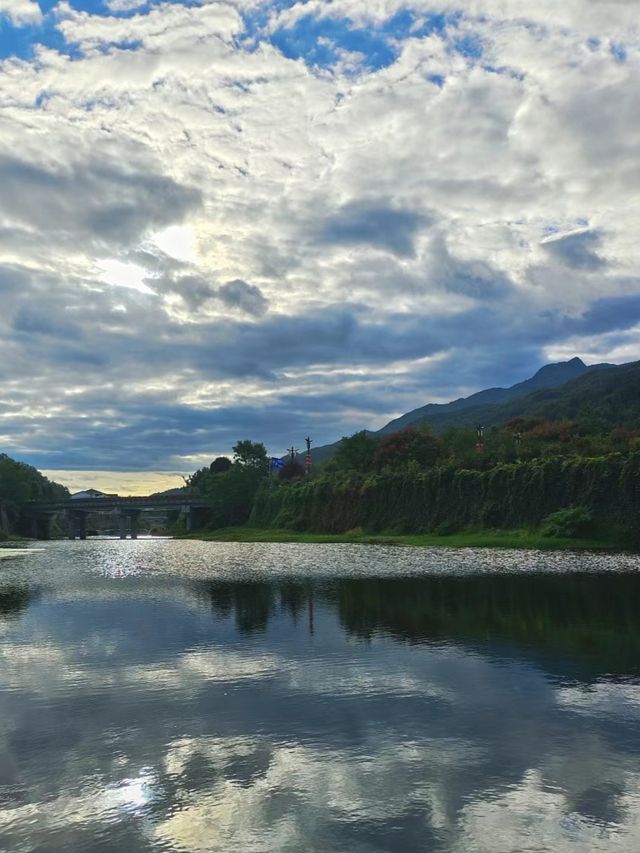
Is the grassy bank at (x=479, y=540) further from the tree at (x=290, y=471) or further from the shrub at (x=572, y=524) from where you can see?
the tree at (x=290, y=471)

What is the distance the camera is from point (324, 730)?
13508 mm

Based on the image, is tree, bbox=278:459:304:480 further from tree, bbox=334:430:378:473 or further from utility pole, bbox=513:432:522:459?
utility pole, bbox=513:432:522:459

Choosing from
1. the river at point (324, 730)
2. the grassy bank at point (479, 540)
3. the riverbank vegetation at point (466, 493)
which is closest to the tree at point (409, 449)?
the riverbank vegetation at point (466, 493)

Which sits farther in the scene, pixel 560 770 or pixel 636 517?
pixel 636 517

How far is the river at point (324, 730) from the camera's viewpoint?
9359 mm

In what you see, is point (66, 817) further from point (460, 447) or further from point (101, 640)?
point (460, 447)

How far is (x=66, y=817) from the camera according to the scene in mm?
9820

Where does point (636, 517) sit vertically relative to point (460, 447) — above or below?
below

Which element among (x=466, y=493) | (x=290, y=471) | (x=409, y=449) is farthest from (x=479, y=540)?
(x=290, y=471)

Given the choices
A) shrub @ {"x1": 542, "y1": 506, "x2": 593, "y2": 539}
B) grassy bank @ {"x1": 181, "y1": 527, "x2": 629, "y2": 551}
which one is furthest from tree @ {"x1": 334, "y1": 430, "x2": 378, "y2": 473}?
shrub @ {"x1": 542, "y1": 506, "x2": 593, "y2": 539}

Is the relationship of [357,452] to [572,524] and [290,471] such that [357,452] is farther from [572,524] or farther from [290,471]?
[572,524]

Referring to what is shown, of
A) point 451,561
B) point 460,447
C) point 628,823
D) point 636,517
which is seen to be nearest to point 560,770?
point 628,823

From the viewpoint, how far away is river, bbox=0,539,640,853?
936 cm

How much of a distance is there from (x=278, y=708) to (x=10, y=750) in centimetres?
522
